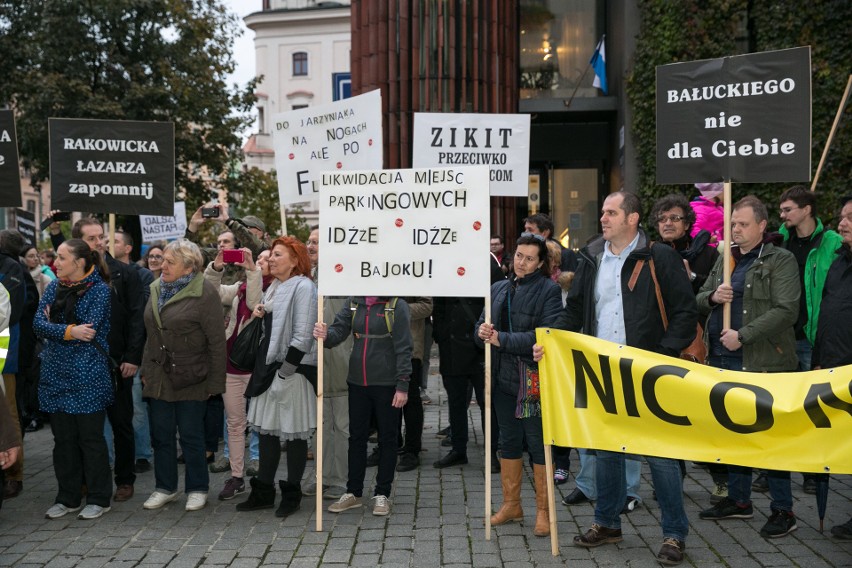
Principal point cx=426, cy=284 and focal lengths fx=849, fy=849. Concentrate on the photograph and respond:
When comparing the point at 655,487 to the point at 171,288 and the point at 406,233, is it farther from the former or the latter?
the point at 171,288

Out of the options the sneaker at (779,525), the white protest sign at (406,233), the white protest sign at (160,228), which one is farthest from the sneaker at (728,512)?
the white protest sign at (160,228)

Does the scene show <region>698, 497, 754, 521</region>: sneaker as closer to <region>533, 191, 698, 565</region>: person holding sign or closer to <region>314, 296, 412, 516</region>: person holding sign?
<region>533, 191, 698, 565</region>: person holding sign

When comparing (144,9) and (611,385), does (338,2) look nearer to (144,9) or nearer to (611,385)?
(144,9)

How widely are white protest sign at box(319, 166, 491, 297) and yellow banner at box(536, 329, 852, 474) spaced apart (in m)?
0.81

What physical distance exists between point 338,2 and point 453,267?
60.8 metres

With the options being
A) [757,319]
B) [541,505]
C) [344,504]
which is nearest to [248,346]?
[344,504]

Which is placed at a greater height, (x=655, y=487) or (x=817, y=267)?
(x=817, y=267)

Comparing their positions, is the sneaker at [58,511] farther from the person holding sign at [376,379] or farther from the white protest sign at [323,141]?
the white protest sign at [323,141]

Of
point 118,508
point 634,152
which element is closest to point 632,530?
point 118,508

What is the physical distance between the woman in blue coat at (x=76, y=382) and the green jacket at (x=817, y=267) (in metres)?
5.56

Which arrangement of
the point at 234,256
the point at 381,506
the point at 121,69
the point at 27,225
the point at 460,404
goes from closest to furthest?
the point at 381,506 < the point at 234,256 < the point at 460,404 < the point at 27,225 < the point at 121,69

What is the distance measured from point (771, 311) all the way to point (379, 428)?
2969mm

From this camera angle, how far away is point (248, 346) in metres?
6.62

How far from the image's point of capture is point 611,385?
Answer: 17.5ft
